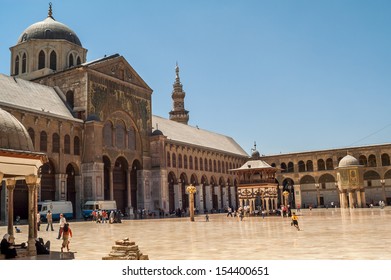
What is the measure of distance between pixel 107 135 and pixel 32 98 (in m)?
7.97

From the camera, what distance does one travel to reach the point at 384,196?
62.3 meters

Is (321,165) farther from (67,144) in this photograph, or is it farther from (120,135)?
(67,144)

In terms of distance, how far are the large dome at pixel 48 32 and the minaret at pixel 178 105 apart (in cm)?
3586

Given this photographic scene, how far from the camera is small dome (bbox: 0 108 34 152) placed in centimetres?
1163

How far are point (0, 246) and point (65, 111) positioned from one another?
29746 mm

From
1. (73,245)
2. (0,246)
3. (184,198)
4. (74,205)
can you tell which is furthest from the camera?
(184,198)

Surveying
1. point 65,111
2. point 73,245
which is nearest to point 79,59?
point 65,111

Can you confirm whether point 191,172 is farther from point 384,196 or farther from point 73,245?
point 73,245

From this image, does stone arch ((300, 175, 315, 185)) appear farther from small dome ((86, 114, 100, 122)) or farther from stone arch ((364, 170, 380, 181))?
small dome ((86, 114, 100, 122))

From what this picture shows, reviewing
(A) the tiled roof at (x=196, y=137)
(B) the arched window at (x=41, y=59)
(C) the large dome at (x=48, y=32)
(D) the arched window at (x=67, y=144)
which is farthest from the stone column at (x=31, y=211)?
(A) the tiled roof at (x=196, y=137)

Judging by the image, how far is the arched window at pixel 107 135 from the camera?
4222 centimetres

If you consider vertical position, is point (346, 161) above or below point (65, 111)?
below

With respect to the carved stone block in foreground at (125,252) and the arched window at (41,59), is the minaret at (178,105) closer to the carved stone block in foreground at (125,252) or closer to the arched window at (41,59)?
the arched window at (41,59)

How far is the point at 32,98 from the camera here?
3819 cm
